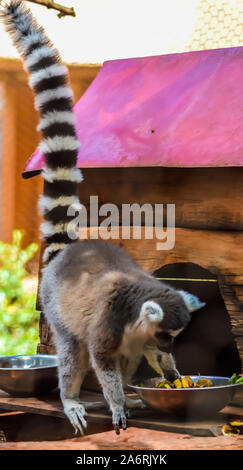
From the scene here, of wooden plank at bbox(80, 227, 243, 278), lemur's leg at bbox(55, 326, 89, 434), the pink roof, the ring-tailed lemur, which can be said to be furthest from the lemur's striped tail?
lemur's leg at bbox(55, 326, 89, 434)

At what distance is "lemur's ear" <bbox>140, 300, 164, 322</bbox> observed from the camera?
2963 mm

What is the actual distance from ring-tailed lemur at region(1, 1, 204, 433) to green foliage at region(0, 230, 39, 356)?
6.73 feet

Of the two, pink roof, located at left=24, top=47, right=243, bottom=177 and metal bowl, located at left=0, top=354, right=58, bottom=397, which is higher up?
pink roof, located at left=24, top=47, right=243, bottom=177

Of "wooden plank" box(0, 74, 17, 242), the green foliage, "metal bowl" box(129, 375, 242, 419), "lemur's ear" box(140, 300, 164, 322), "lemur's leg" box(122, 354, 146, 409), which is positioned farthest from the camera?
the green foliage

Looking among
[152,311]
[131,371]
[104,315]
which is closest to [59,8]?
[104,315]

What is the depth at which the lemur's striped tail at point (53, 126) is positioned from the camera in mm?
3703

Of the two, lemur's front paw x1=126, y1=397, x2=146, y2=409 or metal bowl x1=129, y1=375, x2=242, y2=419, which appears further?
lemur's front paw x1=126, y1=397, x2=146, y2=409

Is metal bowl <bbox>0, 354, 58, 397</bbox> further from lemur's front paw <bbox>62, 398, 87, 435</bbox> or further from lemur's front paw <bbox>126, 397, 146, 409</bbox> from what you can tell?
Result: lemur's front paw <bbox>126, 397, 146, 409</bbox>

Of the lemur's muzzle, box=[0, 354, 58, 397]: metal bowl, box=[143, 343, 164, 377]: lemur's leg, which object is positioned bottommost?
box=[0, 354, 58, 397]: metal bowl

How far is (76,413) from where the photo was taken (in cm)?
335

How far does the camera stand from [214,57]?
372cm
